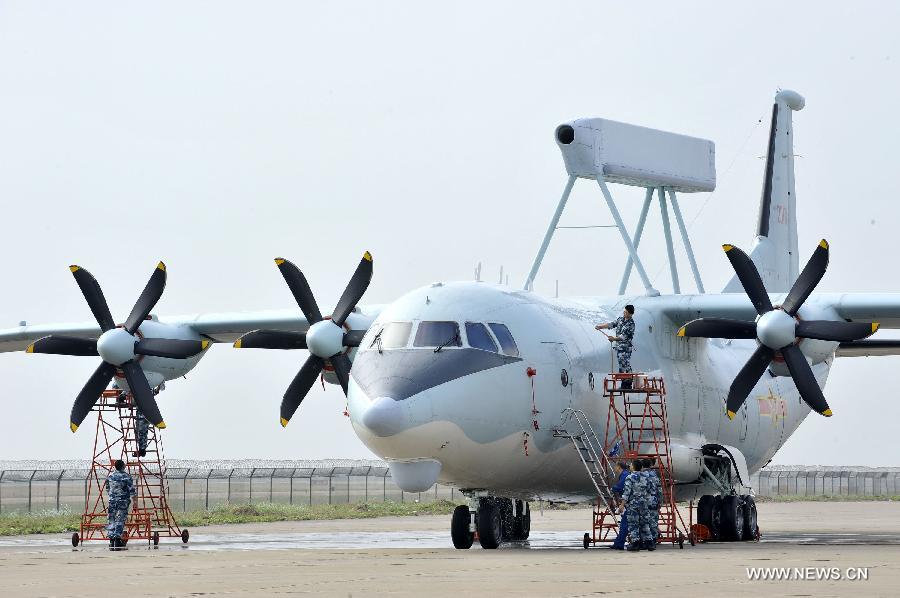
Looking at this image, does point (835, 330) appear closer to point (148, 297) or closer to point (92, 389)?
point (148, 297)

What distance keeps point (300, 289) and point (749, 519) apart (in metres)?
9.64

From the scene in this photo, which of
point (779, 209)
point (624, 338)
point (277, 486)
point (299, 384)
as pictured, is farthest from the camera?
point (277, 486)

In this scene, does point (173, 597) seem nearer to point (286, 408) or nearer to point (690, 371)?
point (286, 408)

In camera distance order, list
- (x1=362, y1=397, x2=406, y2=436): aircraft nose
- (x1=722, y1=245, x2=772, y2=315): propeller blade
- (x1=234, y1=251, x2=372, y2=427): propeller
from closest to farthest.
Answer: (x1=362, y1=397, x2=406, y2=436): aircraft nose < (x1=722, y1=245, x2=772, y2=315): propeller blade < (x1=234, y1=251, x2=372, y2=427): propeller

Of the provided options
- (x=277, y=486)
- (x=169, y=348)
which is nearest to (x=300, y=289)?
(x=169, y=348)

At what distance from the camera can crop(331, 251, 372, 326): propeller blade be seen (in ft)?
90.3

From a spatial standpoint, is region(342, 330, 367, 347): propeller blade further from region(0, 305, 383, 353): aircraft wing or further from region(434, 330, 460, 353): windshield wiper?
region(434, 330, 460, 353): windshield wiper

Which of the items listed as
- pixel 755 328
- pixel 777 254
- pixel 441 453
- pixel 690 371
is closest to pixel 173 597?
pixel 441 453

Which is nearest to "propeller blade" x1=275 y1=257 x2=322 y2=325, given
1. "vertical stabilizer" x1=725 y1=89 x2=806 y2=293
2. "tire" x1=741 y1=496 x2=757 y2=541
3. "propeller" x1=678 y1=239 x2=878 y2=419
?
"propeller" x1=678 y1=239 x2=878 y2=419

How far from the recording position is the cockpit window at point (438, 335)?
70.8ft

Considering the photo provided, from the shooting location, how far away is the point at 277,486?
7306cm

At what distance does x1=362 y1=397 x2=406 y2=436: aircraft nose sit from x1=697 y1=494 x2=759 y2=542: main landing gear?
8.95 m

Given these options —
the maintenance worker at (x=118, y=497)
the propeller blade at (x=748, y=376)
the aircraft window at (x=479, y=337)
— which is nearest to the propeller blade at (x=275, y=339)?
the maintenance worker at (x=118, y=497)

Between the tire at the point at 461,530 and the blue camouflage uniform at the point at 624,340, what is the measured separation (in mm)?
3872
